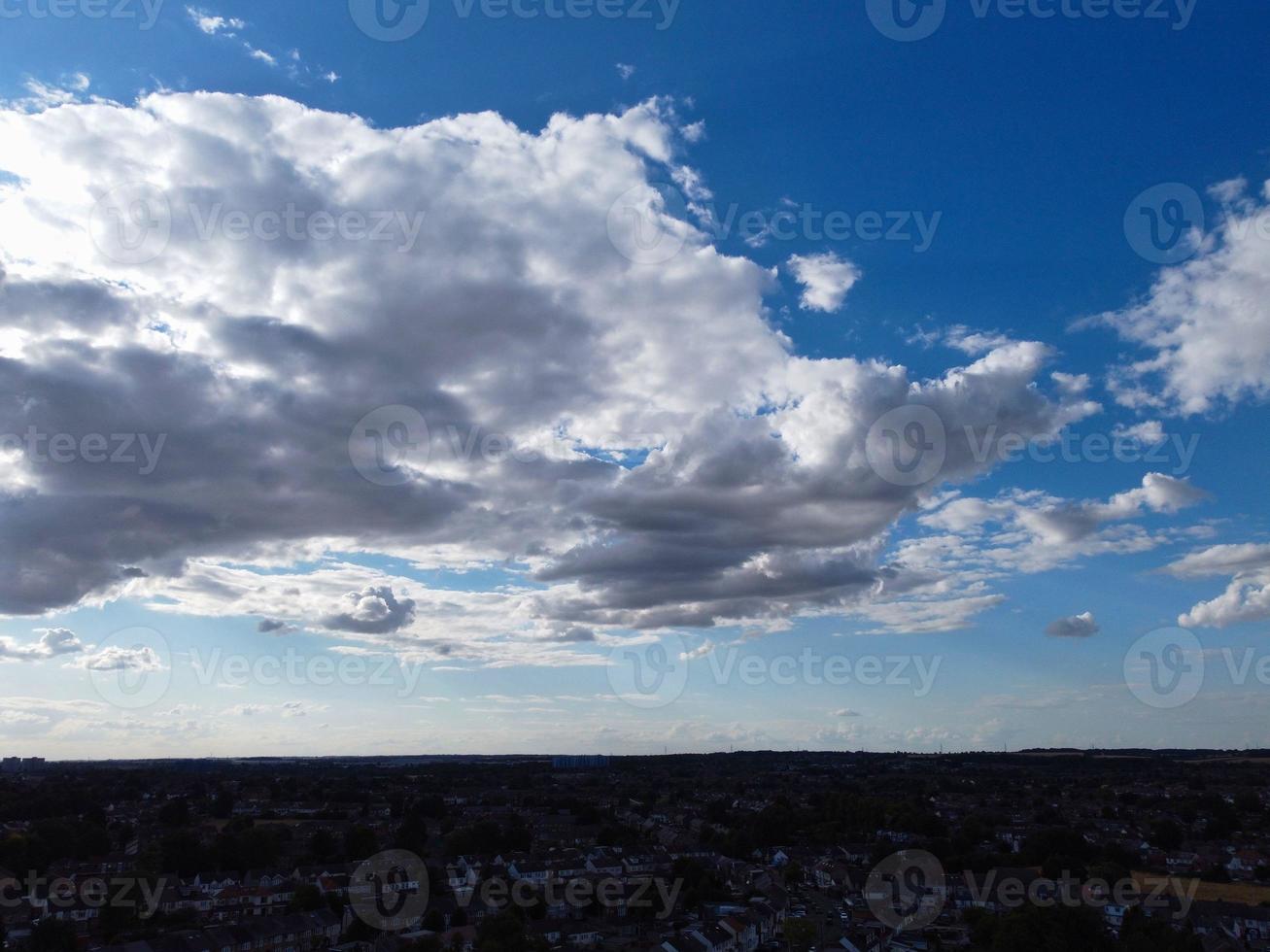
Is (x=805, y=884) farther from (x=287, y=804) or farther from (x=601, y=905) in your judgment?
(x=287, y=804)

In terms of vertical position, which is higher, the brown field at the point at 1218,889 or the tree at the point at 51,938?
the tree at the point at 51,938

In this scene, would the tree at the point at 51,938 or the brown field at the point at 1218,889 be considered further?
the brown field at the point at 1218,889

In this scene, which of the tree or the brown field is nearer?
the tree

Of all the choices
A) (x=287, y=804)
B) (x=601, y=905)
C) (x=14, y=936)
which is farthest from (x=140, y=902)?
(x=287, y=804)

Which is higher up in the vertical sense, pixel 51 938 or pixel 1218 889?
pixel 51 938

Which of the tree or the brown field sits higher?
the tree

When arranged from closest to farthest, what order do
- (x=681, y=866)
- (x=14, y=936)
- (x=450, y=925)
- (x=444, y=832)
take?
(x=14, y=936), (x=450, y=925), (x=681, y=866), (x=444, y=832)

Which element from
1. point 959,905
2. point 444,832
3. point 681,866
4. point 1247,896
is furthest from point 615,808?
point 1247,896

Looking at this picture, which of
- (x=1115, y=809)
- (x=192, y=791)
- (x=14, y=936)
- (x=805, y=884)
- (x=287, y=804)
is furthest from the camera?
(x=192, y=791)

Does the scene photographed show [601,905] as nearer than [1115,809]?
Yes

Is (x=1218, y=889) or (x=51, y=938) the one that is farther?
(x=1218, y=889)
